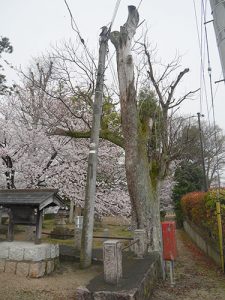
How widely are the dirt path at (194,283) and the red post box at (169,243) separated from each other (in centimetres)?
73

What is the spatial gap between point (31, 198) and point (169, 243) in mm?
3753

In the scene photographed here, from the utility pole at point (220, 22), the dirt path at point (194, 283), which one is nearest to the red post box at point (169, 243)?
the dirt path at point (194, 283)

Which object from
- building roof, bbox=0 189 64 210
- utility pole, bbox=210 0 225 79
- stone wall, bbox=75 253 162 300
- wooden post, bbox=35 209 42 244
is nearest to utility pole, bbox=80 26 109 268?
building roof, bbox=0 189 64 210

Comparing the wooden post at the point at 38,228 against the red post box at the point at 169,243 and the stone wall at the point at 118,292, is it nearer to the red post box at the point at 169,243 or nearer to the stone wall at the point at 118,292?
the stone wall at the point at 118,292

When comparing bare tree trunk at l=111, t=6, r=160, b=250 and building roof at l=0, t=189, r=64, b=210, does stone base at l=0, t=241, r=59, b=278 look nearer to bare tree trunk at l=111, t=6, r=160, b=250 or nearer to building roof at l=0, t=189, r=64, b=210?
building roof at l=0, t=189, r=64, b=210

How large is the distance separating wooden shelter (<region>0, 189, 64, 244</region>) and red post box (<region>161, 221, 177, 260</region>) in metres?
3.05

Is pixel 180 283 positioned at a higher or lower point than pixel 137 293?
lower

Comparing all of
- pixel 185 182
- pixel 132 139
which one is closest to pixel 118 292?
pixel 132 139

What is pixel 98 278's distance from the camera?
18.1 ft

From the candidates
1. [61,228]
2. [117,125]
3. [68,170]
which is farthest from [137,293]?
[61,228]

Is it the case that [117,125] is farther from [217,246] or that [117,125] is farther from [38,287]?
[38,287]

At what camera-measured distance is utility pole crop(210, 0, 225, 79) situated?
9.93ft

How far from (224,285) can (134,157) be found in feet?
13.4

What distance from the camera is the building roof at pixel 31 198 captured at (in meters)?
6.55
